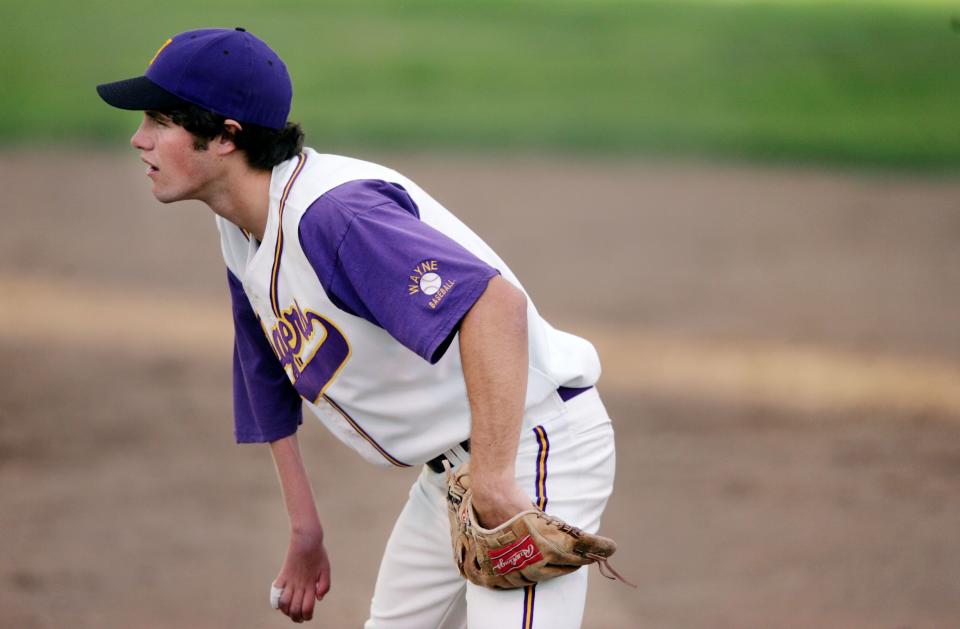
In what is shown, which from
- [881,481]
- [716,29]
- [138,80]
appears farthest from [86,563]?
[716,29]

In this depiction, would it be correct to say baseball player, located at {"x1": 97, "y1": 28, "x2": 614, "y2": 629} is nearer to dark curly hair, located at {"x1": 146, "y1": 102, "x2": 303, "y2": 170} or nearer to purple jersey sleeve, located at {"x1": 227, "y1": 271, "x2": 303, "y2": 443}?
dark curly hair, located at {"x1": 146, "y1": 102, "x2": 303, "y2": 170}

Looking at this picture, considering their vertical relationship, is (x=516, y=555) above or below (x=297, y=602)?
above

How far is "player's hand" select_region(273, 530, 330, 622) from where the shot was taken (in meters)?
2.51

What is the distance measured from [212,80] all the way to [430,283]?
566 millimetres

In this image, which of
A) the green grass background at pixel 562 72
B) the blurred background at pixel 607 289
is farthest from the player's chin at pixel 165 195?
the green grass background at pixel 562 72

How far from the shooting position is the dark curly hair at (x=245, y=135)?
2094 millimetres

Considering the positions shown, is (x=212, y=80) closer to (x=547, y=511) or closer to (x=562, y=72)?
(x=547, y=511)

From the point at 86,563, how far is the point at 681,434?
274cm

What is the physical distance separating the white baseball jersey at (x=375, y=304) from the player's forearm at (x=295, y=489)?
0.87 ft

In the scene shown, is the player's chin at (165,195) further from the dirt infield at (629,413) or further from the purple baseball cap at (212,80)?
the dirt infield at (629,413)

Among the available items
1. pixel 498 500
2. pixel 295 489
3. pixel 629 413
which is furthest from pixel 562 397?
pixel 629 413

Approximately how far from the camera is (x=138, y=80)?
83.2 inches

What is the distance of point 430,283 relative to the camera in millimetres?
1899

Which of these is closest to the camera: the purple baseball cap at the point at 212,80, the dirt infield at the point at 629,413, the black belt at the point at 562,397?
the purple baseball cap at the point at 212,80
